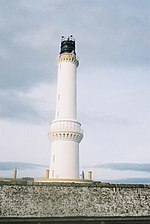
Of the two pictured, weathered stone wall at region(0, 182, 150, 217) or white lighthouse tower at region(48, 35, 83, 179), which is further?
white lighthouse tower at region(48, 35, 83, 179)

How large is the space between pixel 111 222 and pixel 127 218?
1.10 meters

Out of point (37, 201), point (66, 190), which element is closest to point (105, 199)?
point (66, 190)

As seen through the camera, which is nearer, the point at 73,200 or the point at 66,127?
the point at 73,200

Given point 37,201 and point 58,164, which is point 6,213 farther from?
point 58,164

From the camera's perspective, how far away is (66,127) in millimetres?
34375

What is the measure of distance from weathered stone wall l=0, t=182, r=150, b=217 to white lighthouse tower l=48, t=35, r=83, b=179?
16.1m

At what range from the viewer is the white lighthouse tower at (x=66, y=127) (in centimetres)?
3406

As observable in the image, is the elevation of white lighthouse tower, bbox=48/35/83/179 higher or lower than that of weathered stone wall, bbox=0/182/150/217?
higher

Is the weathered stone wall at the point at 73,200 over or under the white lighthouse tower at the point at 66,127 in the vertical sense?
Result: under

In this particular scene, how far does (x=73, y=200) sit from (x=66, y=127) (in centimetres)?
1790

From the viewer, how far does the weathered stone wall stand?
15.9 m

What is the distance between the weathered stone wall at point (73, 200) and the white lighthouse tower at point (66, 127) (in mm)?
16110

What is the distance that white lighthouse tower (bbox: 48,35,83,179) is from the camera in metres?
34.1

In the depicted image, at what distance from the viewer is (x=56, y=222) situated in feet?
51.3
